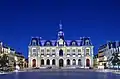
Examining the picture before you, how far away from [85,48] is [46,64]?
24034 mm

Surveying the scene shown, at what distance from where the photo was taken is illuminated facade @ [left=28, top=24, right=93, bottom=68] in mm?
176125

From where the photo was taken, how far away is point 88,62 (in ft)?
583

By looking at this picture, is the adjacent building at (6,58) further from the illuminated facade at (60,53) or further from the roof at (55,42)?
the roof at (55,42)

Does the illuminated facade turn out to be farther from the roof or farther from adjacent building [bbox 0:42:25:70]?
adjacent building [bbox 0:42:25:70]

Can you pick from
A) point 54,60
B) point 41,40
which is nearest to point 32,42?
point 41,40

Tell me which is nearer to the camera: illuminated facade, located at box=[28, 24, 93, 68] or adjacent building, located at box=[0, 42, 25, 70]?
adjacent building, located at box=[0, 42, 25, 70]

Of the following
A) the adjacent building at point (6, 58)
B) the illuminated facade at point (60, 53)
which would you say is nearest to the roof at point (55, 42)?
the illuminated facade at point (60, 53)

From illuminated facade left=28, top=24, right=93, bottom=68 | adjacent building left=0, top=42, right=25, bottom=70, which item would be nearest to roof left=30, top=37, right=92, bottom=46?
illuminated facade left=28, top=24, right=93, bottom=68

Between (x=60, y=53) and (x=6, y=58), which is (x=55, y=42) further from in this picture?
(x=6, y=58)

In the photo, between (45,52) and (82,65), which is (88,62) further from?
(45,52)

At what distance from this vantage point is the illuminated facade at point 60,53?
176125mm

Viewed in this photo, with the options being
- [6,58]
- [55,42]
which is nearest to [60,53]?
[55,42]

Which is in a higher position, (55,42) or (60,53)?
(55,42)

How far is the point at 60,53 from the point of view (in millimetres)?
180500
